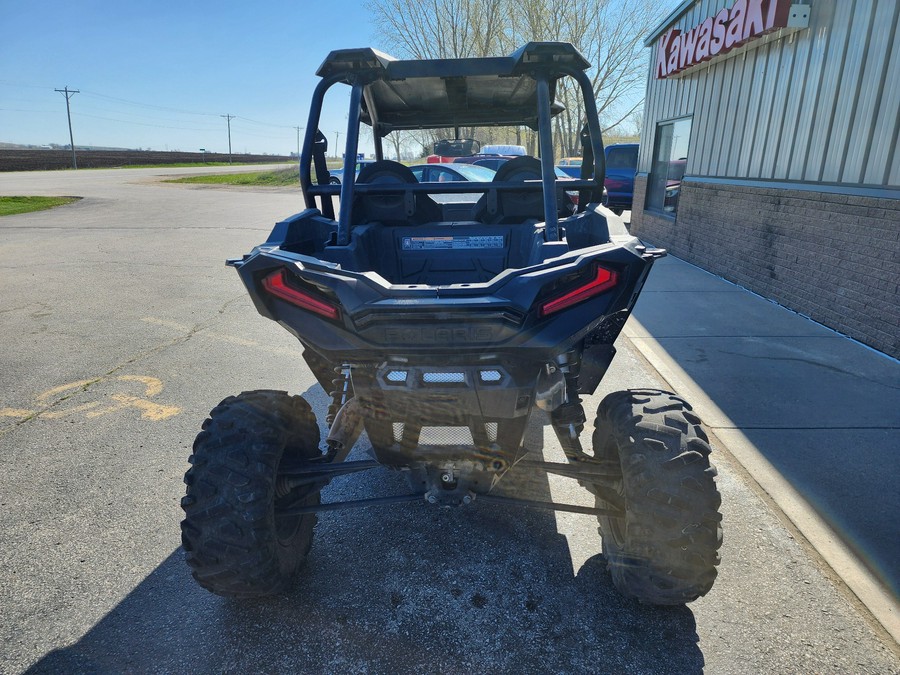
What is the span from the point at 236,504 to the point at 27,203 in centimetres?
2315

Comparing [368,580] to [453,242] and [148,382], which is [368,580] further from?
[148,382]

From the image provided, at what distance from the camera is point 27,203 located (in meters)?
20.3

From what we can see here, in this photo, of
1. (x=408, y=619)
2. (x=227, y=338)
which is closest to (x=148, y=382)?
(x=227, y=338)

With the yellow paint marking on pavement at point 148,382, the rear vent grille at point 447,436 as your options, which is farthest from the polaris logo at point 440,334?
the yellow paint marking on pavement at point 148,382

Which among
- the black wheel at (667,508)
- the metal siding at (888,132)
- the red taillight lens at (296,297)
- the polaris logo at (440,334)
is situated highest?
the metal siding at (888,132)

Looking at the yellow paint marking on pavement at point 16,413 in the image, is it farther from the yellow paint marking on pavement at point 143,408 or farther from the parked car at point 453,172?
the parked car at point 453,172

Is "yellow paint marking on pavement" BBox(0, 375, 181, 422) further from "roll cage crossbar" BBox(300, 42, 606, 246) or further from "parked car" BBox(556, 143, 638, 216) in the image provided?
"parked car" BBox(556, 143, 638, 216)

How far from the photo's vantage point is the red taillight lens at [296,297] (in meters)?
2.21

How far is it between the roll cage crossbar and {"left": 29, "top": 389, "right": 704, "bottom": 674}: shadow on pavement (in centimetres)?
158

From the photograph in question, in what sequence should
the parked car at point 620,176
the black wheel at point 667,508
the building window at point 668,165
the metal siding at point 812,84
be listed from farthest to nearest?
1. the parked car at point 620,176
2. the building window at point 668,165
3. the metal siding at point 812,84
4. the black wheel at point 667,508

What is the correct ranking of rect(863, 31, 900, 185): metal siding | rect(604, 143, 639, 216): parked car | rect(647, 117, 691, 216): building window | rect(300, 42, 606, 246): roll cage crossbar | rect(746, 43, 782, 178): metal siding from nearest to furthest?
rect(300, 42, 606, 246): roll cage crossbar
rect(863, 31, 900, 185): metal siding
rect(746, 43, 782, 178): metal siding
rect(647, 117, 691, 216): building window
rect(604, 143, 639, 216): parked car

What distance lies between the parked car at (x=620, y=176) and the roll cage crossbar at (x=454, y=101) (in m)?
12.7

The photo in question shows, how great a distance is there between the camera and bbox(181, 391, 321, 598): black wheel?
7.59 feet

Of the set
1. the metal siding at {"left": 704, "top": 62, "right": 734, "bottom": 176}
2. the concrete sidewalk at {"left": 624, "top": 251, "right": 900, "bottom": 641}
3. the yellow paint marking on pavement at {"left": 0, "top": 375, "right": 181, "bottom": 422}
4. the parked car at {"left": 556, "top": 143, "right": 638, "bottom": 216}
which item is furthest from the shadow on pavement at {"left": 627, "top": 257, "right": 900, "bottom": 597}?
the parked car at {"left": 556, "top": 143, "right": 638, "bottom": 216}
